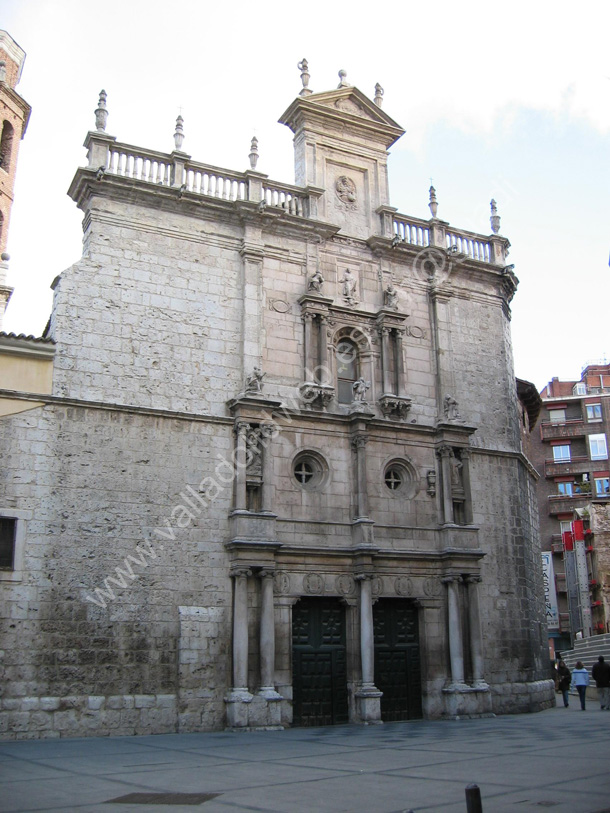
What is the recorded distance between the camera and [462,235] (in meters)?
24.8

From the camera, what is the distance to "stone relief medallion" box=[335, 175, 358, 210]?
2330 cm

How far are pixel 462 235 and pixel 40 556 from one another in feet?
50.7

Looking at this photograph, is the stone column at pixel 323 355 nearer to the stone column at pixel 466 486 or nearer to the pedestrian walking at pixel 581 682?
the stone column at pixel 466 486

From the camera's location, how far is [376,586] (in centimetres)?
1988

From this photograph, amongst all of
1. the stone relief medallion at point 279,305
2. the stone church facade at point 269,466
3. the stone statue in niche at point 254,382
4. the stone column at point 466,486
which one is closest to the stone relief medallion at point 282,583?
the stone church facade at point 269,466

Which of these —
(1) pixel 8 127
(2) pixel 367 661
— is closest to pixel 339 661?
(2) pixel 367 661

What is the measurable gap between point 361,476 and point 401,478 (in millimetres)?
1722

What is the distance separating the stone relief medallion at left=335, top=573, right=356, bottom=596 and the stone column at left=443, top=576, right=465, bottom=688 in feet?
8.58

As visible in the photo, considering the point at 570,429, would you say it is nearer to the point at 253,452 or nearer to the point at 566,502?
the point at 566,502

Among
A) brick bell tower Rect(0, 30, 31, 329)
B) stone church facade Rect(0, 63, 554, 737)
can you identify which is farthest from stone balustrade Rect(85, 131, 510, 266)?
brick bell tower Rect(0, 30, 31, 329)

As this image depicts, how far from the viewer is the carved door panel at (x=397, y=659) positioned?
19688 mm

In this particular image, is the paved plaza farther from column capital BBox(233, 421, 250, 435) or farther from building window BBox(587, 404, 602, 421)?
building window BBox(587, 404, 602, 421)

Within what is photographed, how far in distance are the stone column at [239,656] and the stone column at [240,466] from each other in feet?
4.95

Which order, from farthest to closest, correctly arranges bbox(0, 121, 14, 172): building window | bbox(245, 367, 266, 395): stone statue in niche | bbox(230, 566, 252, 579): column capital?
bbox(0, 121, 14, 172): building window → bbox(245, 367, 266, 395): stone statue in niche → bbox(230, 566, 252, 579): column capital
